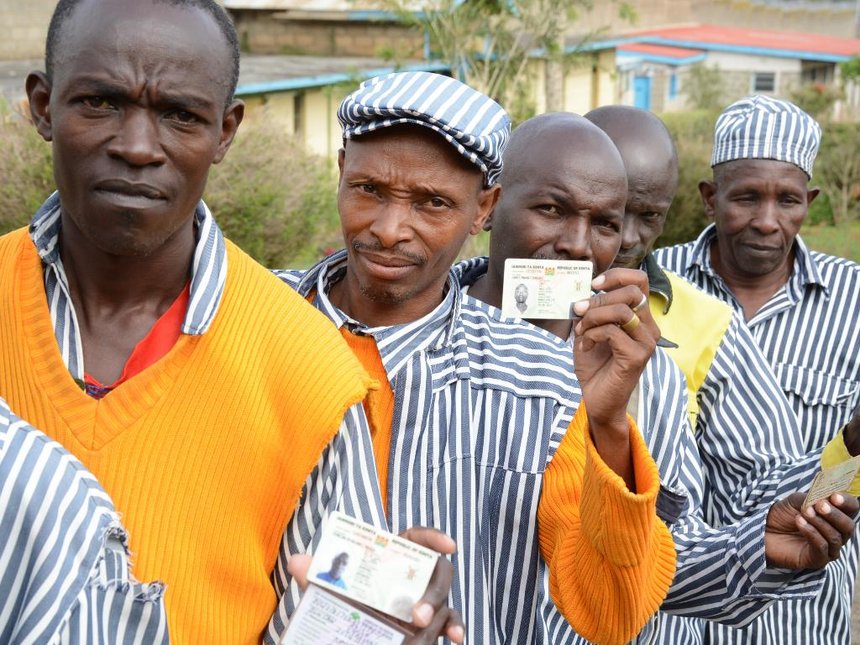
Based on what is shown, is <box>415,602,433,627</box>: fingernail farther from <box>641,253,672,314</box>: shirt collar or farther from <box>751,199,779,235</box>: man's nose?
<box>751,199,779,235</box>: man's nose

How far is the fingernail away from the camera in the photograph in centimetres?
204

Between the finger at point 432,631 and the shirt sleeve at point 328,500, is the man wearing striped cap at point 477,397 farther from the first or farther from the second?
the finger at point 432,631

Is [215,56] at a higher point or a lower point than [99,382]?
higher

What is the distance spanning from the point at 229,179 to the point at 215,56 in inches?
273

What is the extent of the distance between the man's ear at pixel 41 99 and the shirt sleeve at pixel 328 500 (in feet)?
2.78

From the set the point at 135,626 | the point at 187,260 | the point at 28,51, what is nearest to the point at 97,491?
the point at 135,626

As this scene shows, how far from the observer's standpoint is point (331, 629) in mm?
2053

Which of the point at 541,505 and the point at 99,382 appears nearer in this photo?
the point at 99,382

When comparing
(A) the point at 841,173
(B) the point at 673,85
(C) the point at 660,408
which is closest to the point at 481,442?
(C) the point at 660,408

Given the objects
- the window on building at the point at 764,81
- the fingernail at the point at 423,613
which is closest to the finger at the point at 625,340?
the fingernail at the point at 423,613

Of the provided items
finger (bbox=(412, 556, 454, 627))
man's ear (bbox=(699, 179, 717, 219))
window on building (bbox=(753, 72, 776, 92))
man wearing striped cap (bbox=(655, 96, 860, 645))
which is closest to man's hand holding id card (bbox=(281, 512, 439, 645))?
finger (bbox=(412, 556, 454, 627))

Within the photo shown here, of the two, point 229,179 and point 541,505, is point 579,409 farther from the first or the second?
point 229,179

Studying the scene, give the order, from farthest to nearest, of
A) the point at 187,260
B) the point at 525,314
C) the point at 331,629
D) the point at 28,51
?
the point at 28,51, the point at 525,314, the point at 187,260, the point at 331,629

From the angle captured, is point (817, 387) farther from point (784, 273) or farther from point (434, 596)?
point (434, 596)
